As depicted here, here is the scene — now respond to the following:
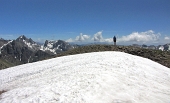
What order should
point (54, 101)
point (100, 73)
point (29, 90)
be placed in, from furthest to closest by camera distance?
point (100, 73) < point (29, 90) < point (54, 101)

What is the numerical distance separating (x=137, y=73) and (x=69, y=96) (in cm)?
1278

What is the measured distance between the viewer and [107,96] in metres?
18.1

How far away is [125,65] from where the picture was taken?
29.8m

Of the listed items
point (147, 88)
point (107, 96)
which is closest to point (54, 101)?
point (107, 96)

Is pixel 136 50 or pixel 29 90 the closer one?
pixel 29 90

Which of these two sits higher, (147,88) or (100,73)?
(100,73)

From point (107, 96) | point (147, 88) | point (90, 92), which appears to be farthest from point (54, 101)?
point (147, 88)

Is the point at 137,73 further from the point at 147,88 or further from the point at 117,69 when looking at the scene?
the point at 147,88

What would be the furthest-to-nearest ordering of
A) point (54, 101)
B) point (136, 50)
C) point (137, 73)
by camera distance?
point (136, 50) → point (137, 73) → point (54, 101)

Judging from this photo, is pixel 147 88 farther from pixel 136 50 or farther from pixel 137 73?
pixel 136 50

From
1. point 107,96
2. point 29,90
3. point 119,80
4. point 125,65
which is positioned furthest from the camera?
point 125,65

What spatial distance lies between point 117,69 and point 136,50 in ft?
103

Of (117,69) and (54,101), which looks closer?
(54,101)

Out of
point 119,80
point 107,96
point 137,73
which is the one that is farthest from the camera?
point 137,73
